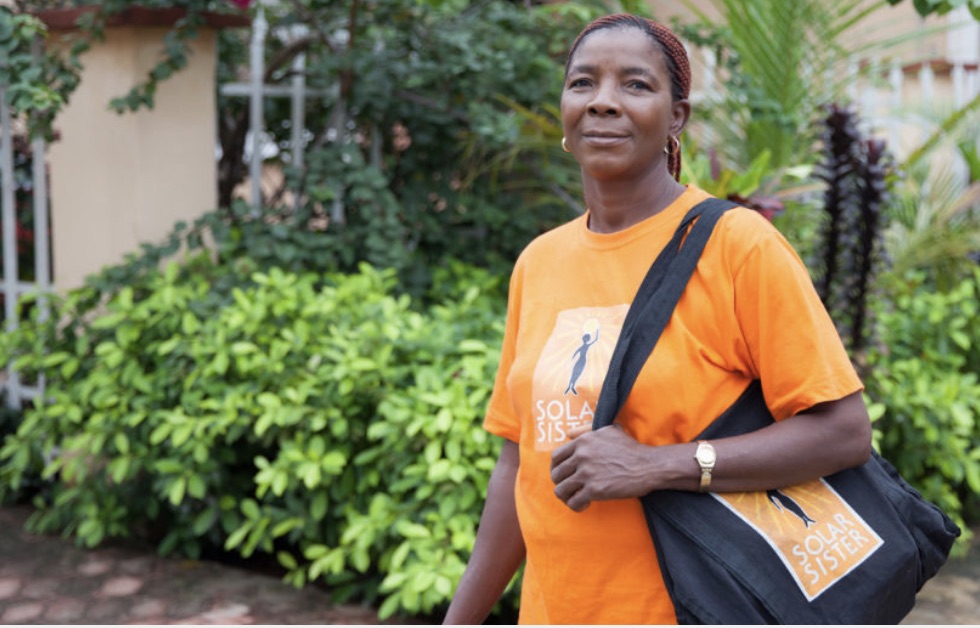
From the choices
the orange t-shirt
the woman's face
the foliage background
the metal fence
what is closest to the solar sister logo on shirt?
the orange t-shirt

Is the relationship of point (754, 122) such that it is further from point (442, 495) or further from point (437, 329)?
point (442, 495)

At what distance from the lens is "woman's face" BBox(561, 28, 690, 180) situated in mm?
1627

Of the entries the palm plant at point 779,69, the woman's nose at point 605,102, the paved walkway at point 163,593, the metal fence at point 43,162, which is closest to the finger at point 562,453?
the woman's nose at point 605,102

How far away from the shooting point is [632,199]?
1683 millimetres

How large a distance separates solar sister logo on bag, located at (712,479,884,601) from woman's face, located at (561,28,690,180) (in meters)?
0.52

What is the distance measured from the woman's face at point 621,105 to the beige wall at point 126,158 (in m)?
3.40

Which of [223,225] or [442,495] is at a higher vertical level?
[223,225]

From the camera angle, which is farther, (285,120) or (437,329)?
(285,120)

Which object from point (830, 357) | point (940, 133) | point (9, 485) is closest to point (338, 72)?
point (9, 485)

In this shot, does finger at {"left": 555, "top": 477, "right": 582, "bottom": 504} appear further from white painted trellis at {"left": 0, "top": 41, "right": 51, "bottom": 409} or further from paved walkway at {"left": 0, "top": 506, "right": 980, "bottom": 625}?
white painted trellis at {"left": 0, "top": 41, "right": 51, "bottom": 409}

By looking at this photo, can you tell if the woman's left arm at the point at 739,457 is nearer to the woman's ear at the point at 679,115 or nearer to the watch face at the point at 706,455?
the watch face at the point at 706,455

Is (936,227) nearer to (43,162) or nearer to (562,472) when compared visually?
(43,162)

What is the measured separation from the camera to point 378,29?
5.20 metres

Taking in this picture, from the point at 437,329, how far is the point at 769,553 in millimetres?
2575
